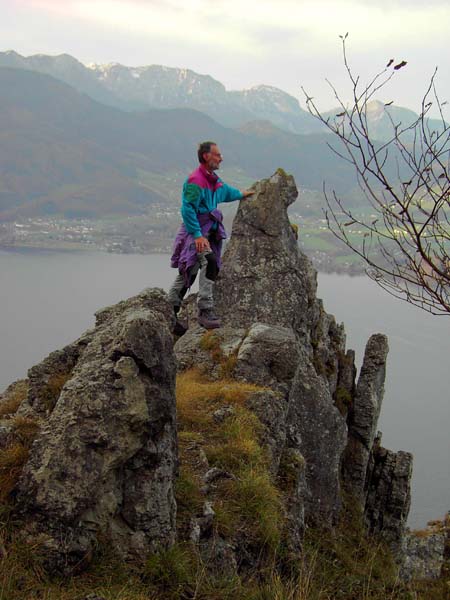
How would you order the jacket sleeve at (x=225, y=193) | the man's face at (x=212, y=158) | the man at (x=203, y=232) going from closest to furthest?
the man's face at (x=212, y=158), the man at (x=203, y=232), the jacket sleeve at (x=225, y=193)

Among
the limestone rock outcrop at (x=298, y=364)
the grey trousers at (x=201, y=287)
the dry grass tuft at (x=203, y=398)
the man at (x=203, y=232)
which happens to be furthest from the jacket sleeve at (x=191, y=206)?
the dry grass tuft at (x=203, y=398)

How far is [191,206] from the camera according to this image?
530 inches

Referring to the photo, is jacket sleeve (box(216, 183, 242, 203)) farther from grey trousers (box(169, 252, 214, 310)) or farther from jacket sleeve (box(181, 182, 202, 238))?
grey trousers (box(169, 252, 214, 310))

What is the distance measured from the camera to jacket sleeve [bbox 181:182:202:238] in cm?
1330

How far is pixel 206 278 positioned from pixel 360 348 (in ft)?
355

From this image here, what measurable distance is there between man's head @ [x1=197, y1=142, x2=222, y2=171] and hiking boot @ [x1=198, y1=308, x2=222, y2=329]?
3.52 meters

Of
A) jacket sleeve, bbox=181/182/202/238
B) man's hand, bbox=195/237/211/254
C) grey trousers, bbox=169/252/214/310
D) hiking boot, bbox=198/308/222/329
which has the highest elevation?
jacket sleeve, bbox=181/182/202/238

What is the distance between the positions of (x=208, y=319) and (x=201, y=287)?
0.85 meters

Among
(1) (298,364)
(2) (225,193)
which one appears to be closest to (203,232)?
(2) (225,193)

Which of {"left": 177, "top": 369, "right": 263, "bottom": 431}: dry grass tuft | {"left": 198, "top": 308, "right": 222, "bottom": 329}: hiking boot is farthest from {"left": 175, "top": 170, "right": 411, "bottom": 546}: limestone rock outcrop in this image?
{"left": 177, "top": 369, "right": 263, "bottom": 431}: dry grass tuft

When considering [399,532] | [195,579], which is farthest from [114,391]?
[399,532]

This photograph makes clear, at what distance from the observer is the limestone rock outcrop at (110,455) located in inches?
235

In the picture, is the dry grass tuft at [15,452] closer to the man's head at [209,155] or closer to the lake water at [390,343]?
the man's head at [209,155]

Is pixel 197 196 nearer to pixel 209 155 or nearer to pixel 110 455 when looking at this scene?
pixel 209 155
